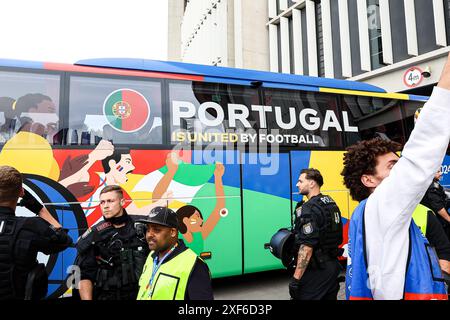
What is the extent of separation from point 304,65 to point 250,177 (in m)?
15.5

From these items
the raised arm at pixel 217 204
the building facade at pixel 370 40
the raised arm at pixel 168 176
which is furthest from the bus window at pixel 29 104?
the building facade at pixel 370 40

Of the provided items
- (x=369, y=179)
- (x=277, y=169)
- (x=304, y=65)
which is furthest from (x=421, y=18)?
(x=369, y=179)

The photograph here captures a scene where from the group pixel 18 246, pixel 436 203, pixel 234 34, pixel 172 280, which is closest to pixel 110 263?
pixel 18 246

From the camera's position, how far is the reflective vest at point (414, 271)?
4.26 feet

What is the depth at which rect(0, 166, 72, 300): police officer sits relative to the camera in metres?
2.21

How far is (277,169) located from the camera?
5.29m

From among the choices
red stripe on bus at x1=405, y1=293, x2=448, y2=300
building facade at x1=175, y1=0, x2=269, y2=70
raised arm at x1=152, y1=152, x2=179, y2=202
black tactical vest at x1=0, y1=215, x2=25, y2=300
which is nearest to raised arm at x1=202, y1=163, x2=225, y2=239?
raised arm at x1=152, y1=152, x2=179, y2=202

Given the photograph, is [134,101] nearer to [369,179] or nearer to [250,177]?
[250,177]

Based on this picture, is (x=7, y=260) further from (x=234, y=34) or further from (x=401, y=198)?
(x=234, y=34)

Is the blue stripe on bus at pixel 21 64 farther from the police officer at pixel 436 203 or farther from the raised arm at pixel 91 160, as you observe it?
the police officer at pixel 436 203

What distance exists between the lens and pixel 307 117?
5.58 metres

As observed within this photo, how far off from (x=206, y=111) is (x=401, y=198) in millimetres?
4005

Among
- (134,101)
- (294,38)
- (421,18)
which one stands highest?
(294,38)

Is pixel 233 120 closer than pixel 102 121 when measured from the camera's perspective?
No
